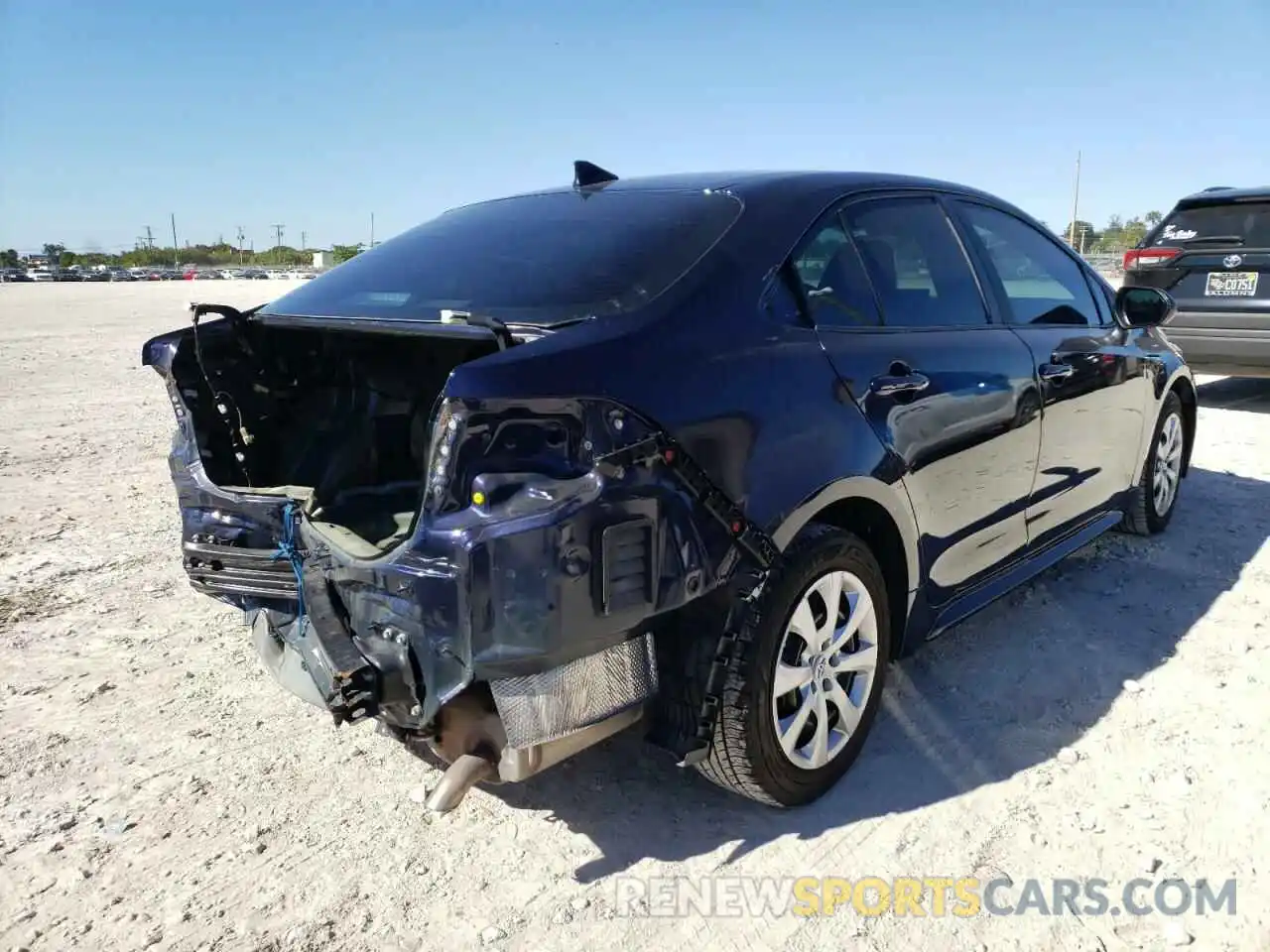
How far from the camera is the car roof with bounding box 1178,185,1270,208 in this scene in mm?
7484

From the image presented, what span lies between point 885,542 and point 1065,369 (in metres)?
1.34

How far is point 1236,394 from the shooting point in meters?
9.58

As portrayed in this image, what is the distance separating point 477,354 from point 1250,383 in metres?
10.7

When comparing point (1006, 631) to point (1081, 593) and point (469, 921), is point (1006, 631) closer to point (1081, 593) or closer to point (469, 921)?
point (1081, 593)

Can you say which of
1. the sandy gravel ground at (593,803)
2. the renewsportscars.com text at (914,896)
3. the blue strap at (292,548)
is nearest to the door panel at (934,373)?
the sandy gravel ground at (593,803)

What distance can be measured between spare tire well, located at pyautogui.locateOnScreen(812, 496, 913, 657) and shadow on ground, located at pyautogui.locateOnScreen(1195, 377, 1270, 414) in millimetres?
7284

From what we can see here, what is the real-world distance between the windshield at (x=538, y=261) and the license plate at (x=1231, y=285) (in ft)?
22.0

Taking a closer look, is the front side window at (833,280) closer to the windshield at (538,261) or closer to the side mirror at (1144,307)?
the windshield at (538,261)

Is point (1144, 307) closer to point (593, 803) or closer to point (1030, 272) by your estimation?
point (1030, 272)

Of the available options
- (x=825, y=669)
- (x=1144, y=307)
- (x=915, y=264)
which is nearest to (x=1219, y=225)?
(x=1144, y=307)

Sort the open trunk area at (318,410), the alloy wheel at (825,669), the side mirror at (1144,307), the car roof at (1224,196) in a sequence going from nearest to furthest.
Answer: the alloy wheel at (825,669) → the open trunk area at (318,410) → the side mirror at (1144,307) → the car roof at (1224,196)

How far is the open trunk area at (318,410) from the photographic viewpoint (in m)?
2.97

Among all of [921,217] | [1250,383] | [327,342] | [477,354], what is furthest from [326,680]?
[1250,383]

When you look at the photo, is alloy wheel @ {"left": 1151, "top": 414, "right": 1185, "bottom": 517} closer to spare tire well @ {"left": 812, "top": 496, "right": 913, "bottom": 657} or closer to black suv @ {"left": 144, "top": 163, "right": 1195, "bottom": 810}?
black suv @ {"left": 144, "top": 163, "right": 1195, "bottom": 810}
